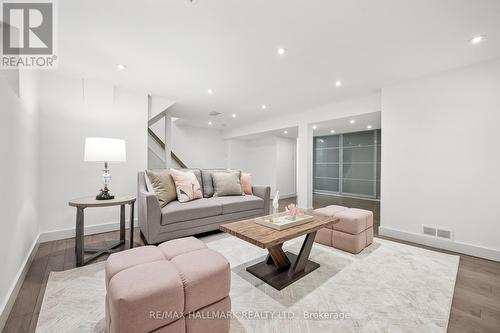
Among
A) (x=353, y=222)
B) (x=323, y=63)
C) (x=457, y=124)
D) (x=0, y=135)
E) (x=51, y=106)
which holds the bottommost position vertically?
(x=353, y=222)

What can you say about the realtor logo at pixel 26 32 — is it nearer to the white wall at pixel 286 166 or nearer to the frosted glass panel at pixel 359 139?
the white wall at pixel 286 166

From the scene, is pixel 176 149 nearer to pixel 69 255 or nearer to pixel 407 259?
pixel 69 255

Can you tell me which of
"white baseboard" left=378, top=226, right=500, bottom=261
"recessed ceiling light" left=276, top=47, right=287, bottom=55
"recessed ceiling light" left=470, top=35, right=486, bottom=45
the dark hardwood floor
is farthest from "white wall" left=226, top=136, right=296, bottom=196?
"recessed ceiling light" left=470, top=35, right=486, bottom=45

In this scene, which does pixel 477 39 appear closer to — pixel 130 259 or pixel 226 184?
pixel 226 184

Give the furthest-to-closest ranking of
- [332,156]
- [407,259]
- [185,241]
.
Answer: [332,156], [407,259], [185,241]

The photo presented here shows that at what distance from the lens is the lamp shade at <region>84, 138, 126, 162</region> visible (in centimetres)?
223

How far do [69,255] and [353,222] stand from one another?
333cm

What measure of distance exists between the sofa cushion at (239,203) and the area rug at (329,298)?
944mm

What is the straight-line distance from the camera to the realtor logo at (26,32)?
1647 millimetres

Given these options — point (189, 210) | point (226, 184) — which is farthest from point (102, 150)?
point (226, 184)

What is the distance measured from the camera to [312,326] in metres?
1.32

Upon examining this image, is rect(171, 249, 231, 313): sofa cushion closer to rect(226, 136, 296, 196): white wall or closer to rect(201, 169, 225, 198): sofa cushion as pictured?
rect(201, 169, 225, 198): sofa cushion

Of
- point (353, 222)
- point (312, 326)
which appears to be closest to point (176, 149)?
point (353, 222)

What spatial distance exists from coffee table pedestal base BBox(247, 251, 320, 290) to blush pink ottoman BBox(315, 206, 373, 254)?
1.89 feet
